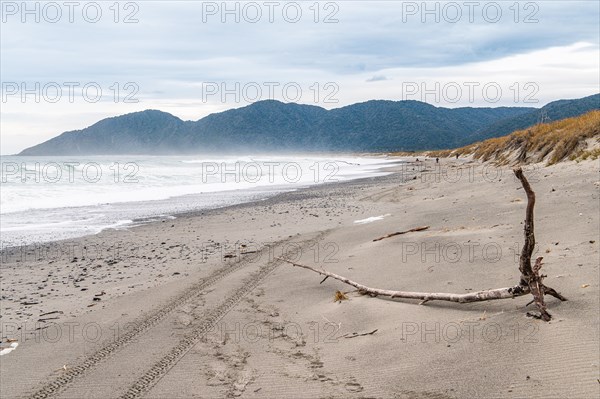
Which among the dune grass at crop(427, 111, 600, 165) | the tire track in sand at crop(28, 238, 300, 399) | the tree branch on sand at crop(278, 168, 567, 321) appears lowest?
the tire track in sand at crop(28, 238, 300, 399)

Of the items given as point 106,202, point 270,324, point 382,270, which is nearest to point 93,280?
point 270,324

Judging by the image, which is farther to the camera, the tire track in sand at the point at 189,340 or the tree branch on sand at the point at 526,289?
the tree branch on sand at the point at 526,289

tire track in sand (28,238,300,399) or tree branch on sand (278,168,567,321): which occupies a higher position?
tree branch on sand (278,168,567,321)

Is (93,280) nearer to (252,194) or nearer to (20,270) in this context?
(20,270)

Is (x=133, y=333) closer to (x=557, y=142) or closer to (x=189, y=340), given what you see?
(x=189, y=340)

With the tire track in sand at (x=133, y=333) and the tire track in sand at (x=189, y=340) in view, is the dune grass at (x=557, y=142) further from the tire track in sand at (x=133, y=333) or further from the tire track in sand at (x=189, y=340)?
the tire track in sand at (x=133, y=333)

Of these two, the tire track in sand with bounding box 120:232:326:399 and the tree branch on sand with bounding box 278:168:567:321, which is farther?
the tree branch on sand with bounding box 278:168:567:321

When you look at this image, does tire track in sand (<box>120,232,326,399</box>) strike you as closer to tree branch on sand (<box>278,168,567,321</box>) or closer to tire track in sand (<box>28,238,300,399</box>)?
tire track in sand (<box>28,238,300,399</box>)

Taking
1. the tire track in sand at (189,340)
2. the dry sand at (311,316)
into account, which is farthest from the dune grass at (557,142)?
the tire track in sand at (189,340)

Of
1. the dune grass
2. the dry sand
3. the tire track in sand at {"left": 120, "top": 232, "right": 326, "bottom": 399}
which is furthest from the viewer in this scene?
the dune grass

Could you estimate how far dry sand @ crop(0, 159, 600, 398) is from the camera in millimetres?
4402

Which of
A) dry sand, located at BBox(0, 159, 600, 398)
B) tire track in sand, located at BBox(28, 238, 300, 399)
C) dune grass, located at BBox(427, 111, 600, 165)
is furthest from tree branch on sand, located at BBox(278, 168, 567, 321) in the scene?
dune grass, located at BBox(427, 111, 600, 165)

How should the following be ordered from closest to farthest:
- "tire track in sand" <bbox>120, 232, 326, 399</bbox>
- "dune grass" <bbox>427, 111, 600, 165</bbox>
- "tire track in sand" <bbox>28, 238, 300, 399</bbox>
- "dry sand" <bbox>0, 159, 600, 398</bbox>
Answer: "dry sand" <bbox>0, 159, 600, 398</bbox>, "tire track in sand" <bbox>120, 232, 326, 399</bbox>, "tire track in sand" <bbox>28, 238, 300, 399</bbox>, "dune grass" <bbox>427, 111, 600, 165</bbox>

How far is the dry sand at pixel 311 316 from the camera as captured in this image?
173 inches
